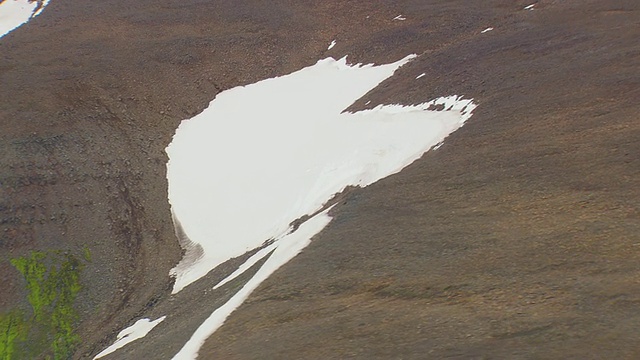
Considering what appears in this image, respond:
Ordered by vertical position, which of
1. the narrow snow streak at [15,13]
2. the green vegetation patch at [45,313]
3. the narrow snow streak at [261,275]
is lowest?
the narrow snow streak at [261,275]

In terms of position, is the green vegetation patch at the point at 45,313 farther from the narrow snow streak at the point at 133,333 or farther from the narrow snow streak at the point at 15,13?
the narrow snow streak at the point at 15,13

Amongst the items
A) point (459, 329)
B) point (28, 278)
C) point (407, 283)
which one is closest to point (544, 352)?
point (459, 329)

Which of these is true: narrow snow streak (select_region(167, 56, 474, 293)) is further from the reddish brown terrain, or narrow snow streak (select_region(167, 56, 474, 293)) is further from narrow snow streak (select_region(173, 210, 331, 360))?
narrow snow streak (select_region(173, 210, 331, 360))

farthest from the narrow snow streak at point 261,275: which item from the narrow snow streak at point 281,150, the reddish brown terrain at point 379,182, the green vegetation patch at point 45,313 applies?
the green vegetation patch at point 45,313

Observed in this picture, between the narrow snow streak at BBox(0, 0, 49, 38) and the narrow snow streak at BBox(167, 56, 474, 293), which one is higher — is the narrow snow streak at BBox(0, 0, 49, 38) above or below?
above

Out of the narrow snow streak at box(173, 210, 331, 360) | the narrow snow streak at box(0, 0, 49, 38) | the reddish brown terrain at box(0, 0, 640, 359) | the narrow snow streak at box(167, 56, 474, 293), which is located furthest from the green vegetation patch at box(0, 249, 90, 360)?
the narrow snow streak at box(0, 0, 49, 38)

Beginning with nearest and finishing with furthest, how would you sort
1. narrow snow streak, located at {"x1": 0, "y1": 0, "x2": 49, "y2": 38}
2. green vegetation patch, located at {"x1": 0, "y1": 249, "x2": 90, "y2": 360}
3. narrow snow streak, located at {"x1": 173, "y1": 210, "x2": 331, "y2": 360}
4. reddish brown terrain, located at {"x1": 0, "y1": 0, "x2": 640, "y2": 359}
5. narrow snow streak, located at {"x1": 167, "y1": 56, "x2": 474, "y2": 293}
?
1. reddish brown terrain, located at {"x1": 0, "y1": 0, "x2": 640, "y2": 359}
2. narrow snow streak, located at {"x1": 173, "y1": 210, "x2": 331, "y2": 360}
3. green vegetation patch, located at {"x1": 0, "y1": 249, "x2": 90, "y2": 360}
4. narrow snow streak, located at {"x1": 167, "y1": 56, "x2": 474, "y2": 293}
5. narrow snow streak, located at {"x1": 0, "y1": 0, "x2": 49, "y2": 38}
